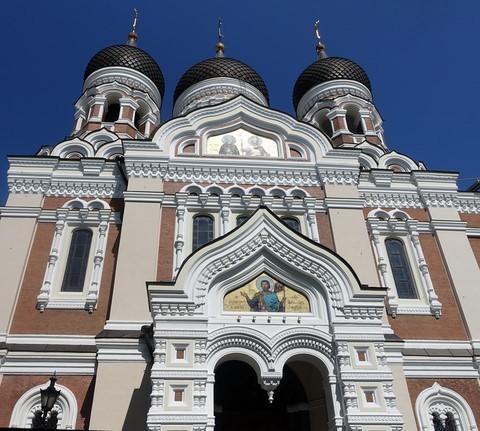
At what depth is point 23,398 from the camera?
1055 cm

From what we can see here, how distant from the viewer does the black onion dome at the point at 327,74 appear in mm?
22031

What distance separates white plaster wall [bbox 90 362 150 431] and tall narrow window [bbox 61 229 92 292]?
248 cm

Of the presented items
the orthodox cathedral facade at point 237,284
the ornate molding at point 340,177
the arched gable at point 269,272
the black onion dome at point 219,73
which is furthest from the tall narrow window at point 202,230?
the black onion dome at point 219,73

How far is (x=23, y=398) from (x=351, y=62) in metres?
18.3

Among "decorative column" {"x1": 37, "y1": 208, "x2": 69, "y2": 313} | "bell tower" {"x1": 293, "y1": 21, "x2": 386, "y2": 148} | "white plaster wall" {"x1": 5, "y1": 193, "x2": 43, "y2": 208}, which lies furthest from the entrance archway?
"bell tower" {"x1": 293, "y1": 21, "x2": 386, "y2": 148}

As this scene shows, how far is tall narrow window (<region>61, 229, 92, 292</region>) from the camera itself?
12315 mm

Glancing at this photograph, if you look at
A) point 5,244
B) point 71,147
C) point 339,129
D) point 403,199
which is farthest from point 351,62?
point 5,244

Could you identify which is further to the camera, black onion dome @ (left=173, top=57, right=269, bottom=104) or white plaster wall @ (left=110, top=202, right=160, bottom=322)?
black onion dome @ (left=173, top=57, right=269, bottom=104)

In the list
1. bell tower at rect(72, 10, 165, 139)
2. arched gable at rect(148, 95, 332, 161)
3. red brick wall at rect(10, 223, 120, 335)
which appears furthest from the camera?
bell tower at rect(72, 10, 165, 139)

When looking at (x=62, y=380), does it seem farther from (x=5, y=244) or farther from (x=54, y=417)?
(x=5, y=244)

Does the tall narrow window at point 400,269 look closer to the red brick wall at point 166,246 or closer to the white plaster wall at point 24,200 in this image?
the red brick wall at point 166,246

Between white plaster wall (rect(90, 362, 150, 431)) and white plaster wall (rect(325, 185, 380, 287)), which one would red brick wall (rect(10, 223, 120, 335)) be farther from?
white plaster wall (rect(325, 185, 380, 287))

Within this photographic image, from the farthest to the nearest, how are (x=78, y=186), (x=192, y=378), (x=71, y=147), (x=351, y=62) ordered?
(x=351, y=62), (x=71, y=147), (x=78, y=186), (x=192, y=378)

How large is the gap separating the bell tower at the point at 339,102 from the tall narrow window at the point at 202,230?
7.77m
